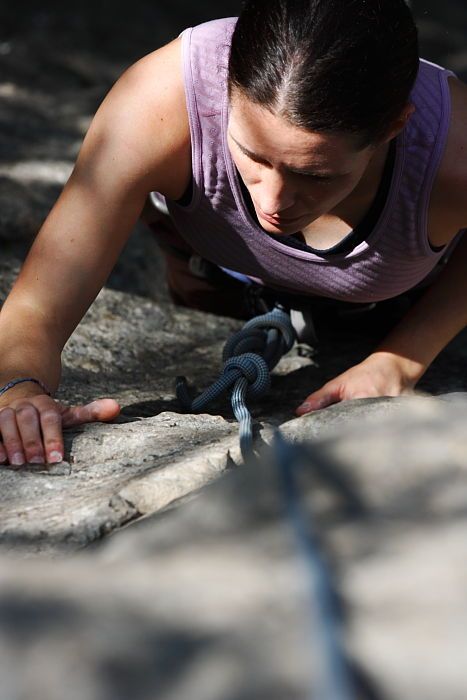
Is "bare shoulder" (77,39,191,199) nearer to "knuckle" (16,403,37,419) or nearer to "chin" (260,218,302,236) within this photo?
"chin" (260,218,302,236)

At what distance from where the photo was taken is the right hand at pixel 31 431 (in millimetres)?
1425

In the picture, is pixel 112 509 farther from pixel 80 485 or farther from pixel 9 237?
pixel 9 237

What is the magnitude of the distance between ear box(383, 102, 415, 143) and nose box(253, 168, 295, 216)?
0.64ft

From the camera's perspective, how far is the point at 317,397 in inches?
68.7

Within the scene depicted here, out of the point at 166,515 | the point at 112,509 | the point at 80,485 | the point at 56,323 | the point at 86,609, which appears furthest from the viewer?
the point at 56,323

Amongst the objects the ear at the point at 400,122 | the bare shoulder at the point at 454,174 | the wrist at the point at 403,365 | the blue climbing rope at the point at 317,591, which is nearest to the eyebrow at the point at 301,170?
the ear at the point at 400,122

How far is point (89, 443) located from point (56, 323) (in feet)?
0.90

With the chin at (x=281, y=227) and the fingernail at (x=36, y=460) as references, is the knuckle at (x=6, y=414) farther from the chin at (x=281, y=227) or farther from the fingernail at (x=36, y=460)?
the chin at (x=281, y=227)

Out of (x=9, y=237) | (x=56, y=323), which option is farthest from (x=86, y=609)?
(x=9, y=237)

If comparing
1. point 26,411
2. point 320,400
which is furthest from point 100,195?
point 320,400

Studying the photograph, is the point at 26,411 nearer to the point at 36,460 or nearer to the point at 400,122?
the point at 36,460

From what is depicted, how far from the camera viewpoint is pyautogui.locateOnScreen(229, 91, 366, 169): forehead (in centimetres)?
141

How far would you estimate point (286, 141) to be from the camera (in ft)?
4.63

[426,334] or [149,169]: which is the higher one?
[149,169]
